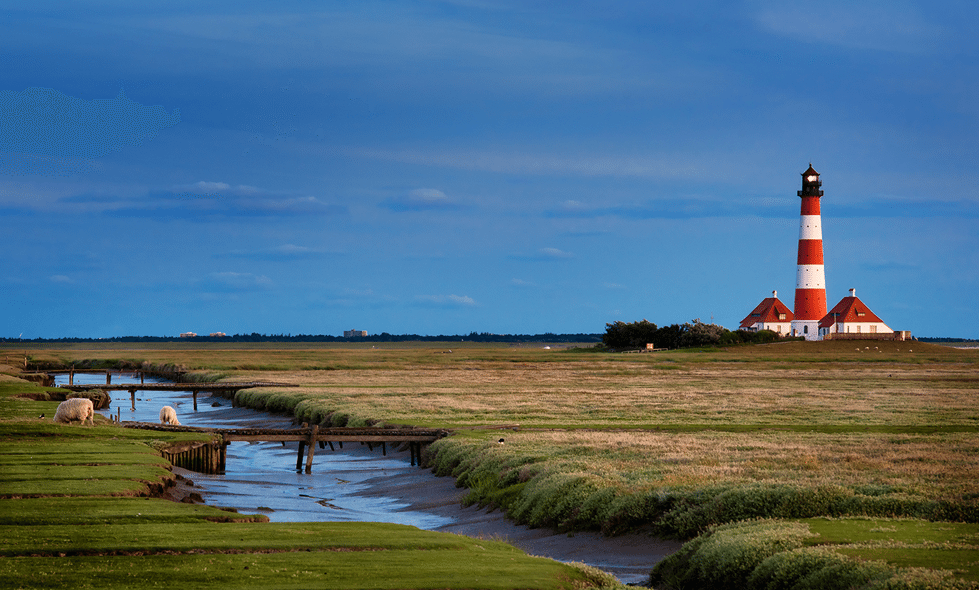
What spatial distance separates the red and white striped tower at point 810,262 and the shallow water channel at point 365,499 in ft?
257

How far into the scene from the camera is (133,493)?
68.2ft

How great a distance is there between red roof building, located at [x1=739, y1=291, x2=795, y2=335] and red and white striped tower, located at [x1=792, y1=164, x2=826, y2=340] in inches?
545

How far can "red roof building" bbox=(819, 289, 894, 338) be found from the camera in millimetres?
125500

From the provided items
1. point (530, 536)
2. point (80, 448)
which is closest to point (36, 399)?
point (80, 448)

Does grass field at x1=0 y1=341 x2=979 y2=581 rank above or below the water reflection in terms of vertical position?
Answer: above

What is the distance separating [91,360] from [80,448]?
113 metres

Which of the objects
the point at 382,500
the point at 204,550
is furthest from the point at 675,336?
the point at 204,550

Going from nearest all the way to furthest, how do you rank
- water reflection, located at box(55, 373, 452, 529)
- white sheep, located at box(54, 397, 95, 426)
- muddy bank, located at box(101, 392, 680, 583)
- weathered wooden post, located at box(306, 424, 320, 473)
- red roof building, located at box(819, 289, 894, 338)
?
muddy bank, located at box(101, 392, 680, 583) < water reflection, located at box(55, 373, 452, 529) < white sheep, located at box(54, 397, 95, 426) < weathered wooden post, located at box(306, 424, 320, 473) < red roof building, located at box(819, 289, 894, 338)

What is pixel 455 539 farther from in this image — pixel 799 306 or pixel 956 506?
pixel 799 306

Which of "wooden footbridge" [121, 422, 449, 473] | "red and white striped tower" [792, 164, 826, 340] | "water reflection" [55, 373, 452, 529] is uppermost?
"red and white striped tower" [792, 164, 826, 340]

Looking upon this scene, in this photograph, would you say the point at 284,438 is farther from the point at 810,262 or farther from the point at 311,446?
the point at 810,262

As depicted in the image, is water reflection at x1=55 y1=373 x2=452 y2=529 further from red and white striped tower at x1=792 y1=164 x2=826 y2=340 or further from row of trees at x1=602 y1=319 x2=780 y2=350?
row of trees at x1=602 y1=319 x2=780 y2=350

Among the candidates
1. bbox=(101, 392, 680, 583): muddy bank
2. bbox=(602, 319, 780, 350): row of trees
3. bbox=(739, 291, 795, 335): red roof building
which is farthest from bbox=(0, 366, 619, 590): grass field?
bbox=(739, 291, 795, 335): red roof building

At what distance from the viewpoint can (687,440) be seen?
30.1 meters
